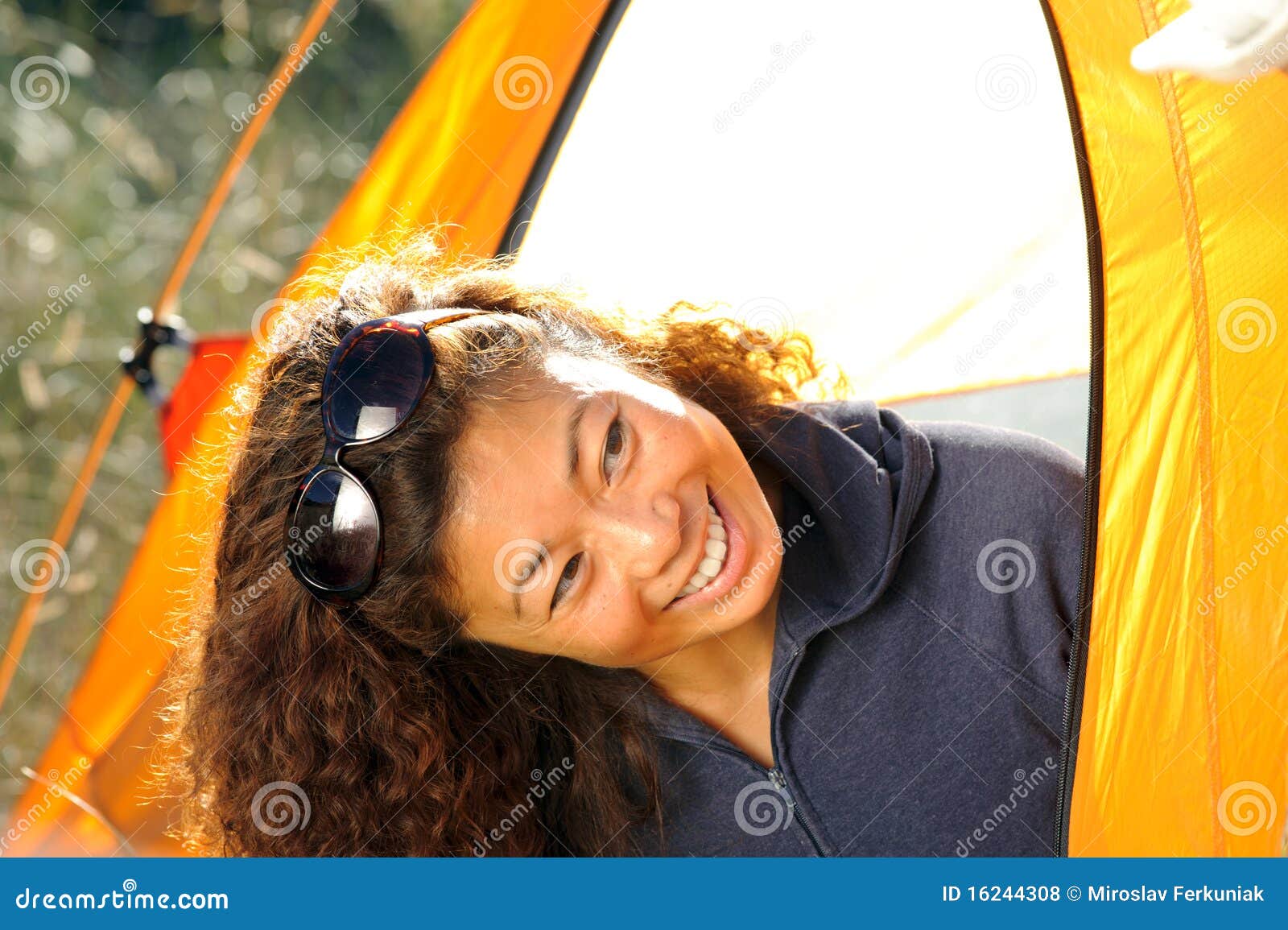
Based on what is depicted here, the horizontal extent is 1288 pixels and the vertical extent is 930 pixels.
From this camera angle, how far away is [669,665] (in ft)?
3.65

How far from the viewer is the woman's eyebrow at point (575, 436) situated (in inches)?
36.3

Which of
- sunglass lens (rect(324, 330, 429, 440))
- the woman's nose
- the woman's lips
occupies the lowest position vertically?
the woman's lips

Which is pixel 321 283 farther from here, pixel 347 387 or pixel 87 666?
pixel 87 666

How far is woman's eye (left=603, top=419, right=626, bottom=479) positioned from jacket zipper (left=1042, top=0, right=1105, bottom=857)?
1.19 ft

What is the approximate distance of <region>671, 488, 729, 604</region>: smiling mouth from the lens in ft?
3.14

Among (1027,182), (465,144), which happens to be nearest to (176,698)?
(465,144)

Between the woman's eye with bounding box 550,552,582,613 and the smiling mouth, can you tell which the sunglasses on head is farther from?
the smiling mouth

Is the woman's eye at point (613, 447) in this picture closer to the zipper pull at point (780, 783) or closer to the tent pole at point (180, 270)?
the zipper pull at point (780, 783)

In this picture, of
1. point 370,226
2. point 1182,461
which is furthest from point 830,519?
point 370,226

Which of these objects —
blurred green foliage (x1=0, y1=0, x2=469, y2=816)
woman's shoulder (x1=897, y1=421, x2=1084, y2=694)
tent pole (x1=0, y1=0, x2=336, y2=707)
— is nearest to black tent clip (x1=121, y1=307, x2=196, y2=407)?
tent pole (x1=0, y1=0, x2=336, y2=707)

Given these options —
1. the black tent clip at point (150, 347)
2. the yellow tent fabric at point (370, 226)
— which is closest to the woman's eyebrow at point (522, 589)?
the yellow tent fabric at point (370, 226)

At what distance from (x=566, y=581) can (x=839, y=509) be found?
31 centimetres

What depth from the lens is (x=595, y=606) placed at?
A: 932mm

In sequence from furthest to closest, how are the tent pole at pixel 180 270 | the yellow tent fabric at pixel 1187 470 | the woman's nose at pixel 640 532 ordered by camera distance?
the tent pole at pixel 180 270, the woman's nose at pixel 640 532, the yellow tent fabric at pixel 1187 470
